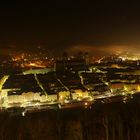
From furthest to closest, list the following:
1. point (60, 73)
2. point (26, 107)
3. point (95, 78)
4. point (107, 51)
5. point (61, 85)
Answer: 1. point (107, 51)
2. point (60, 73)
3. point (95, 78)
4. point (61, 85)
5. point (26, 107)

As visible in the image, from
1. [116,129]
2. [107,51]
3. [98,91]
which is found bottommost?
[116,129]

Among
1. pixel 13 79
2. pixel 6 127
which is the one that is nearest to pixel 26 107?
pixel 6 127

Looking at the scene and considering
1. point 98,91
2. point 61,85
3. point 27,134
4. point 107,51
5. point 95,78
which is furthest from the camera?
point 107,51

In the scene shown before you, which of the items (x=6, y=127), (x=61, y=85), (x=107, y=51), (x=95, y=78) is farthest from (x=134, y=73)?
(x=6, y=127)

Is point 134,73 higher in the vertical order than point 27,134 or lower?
higher

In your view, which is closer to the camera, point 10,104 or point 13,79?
point 10,104

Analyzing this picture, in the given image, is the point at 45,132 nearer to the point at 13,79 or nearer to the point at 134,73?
the point at 13,79
